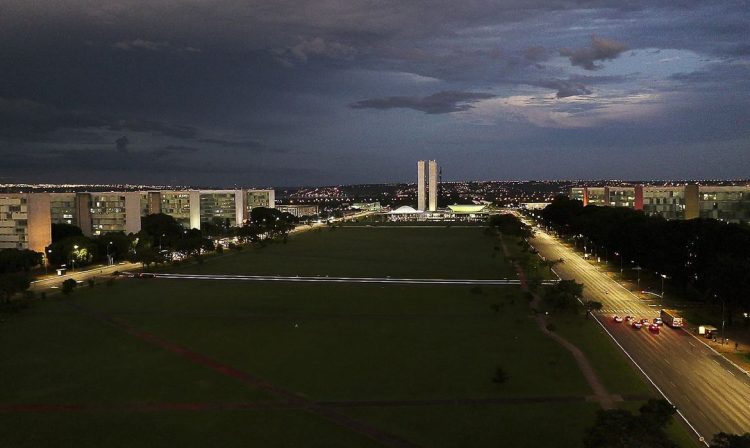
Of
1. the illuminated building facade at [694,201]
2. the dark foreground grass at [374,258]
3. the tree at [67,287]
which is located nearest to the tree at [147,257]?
the dark foreground grass at [374,258]

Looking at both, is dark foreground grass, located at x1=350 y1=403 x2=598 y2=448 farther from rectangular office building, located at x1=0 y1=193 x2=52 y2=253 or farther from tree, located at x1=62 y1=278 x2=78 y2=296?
rectangular office building, located at x1=0 y1=193 x2=52 y2=253

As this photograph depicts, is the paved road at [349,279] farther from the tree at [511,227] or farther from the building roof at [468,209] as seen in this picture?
the building roof at [468,209]

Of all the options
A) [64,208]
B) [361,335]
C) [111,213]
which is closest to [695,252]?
[361,335]

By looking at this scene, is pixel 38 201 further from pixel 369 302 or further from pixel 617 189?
pixel 617 189

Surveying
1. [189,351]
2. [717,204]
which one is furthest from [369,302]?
[717,204]

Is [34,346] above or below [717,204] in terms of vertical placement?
below

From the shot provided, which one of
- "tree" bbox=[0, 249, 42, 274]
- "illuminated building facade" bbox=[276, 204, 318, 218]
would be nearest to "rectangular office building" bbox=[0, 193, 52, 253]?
→ "tree" bbox=[0, 249, 42, 274]

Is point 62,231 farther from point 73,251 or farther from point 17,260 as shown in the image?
point 17,260
